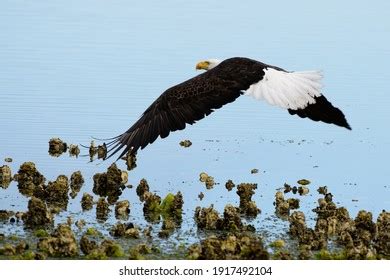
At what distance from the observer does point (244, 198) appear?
1161 centimetres

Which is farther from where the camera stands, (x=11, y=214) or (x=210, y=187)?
(x=210, y=187)

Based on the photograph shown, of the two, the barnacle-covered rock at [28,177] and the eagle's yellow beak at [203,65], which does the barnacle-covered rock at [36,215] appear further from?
the eagle's yellow beak at [203,65]

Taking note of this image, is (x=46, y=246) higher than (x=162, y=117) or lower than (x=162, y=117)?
lower

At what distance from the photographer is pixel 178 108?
37.4 feet

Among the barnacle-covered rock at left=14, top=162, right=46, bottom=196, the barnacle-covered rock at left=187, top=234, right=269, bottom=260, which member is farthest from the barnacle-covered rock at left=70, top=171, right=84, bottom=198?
the barnacle-covered rock at left=187, top=234, right=269, bottom=260

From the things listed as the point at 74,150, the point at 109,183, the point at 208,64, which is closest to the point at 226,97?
the point at 109,183

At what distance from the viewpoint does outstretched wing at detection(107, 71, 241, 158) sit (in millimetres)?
11195

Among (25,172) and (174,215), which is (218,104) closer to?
(174,215)

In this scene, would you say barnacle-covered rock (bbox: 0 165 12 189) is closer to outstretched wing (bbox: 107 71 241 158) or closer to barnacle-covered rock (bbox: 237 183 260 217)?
outstretched wing (bbox: 107 71 241 158)

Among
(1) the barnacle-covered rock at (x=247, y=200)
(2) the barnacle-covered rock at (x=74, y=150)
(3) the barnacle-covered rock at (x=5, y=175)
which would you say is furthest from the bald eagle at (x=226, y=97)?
(2) the barnacle-covered rock at (x=74, y=150)

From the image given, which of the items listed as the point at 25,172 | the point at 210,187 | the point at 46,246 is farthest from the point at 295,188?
the point at 46,246

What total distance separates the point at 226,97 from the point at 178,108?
16.7 inches
